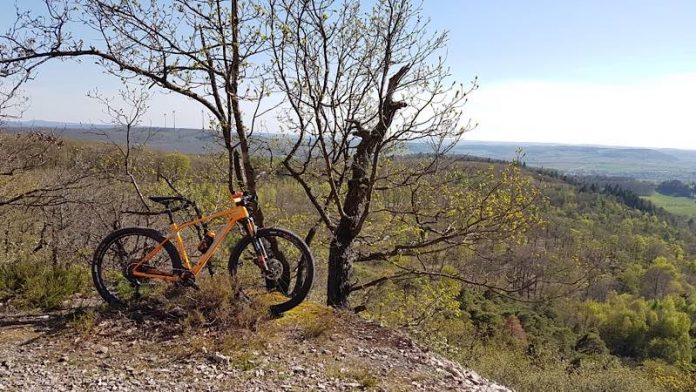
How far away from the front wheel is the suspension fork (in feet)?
0.14

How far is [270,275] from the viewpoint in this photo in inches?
224

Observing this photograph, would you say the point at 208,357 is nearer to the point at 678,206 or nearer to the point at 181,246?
the point at 181,246

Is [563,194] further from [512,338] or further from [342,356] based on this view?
[342,356]

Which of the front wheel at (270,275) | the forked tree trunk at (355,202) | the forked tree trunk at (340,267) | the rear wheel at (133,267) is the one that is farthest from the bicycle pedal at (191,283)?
the forked tree trunk at (340,267)

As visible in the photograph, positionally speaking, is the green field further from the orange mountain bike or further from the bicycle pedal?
the bicycle pedal

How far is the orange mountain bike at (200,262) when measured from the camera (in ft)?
18.0

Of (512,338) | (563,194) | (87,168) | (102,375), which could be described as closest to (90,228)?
(87,168)

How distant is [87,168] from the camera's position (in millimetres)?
10180

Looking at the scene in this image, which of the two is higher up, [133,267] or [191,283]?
[133,267]

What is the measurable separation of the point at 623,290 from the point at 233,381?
89.5 m

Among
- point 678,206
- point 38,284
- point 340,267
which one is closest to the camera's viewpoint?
point 38,284

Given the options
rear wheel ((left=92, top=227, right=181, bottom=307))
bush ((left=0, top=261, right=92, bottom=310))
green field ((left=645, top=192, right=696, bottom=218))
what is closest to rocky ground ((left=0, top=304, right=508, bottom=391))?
rear wheel ((left=92, top=227, right=181, bottom=307))

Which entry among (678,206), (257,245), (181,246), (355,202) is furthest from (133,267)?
(678,206)

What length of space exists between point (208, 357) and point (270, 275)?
1.27 metres
